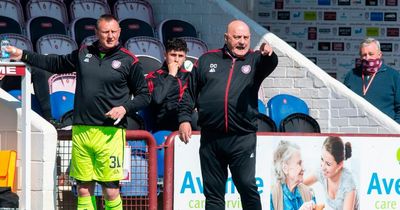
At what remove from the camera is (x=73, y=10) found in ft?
50.3

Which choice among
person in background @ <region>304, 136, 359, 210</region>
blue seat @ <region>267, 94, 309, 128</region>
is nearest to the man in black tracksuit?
person in background @ <region>304, 136, 359, 210</region>

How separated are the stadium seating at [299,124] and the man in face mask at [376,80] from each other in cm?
76

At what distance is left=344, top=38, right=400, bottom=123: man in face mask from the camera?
1307 cm

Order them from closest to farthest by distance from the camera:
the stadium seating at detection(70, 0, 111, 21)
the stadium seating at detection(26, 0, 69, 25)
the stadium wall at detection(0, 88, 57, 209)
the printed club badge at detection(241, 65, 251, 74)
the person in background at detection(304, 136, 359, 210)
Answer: the printed club badge at detection(241, 65, 251, 74) → the stadium wall at detection(0, 88, 57, 209) → the person in background at detection(304, 136, 359, 210) → the stadium seating at detection(26, 0, 69, 25) → the stadium seating at detection(70, 0, 111, 21)

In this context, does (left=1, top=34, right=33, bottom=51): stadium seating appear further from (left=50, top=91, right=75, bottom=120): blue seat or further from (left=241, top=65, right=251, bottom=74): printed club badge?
(left=241, top=65, right=251, bottom=74): printed club badge

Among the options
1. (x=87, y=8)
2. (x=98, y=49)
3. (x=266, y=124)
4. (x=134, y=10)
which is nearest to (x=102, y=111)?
(x=98, y=49)

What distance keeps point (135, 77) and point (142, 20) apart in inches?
199

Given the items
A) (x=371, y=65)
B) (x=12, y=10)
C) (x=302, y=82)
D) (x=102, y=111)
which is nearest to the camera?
(x=102, y=111)

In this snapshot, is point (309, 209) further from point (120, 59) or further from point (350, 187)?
point (120, 59)

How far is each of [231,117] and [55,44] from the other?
453 cm

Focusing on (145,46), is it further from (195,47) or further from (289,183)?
(289,183)

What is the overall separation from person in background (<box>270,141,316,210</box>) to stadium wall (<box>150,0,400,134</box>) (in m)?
1.95

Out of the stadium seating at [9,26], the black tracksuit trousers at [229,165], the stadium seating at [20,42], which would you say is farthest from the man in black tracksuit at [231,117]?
the stadium seating at [9,26]

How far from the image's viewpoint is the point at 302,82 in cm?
1456
